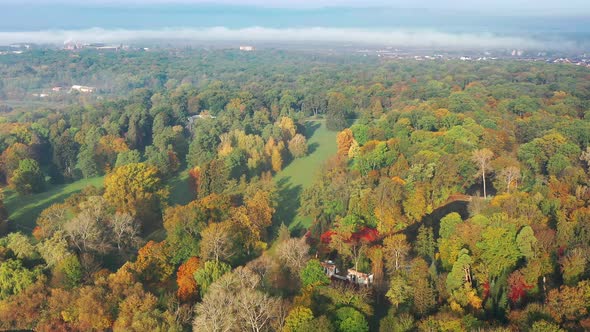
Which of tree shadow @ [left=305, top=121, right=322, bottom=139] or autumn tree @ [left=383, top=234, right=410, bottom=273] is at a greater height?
tree shadow @ [left=305, top=121, right=322, bottom=139]

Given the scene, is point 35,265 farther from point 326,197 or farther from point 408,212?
point 408,212

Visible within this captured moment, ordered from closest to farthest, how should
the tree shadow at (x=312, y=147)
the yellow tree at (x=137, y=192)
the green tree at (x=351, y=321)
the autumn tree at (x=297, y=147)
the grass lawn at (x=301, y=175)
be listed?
the green tree at (x=351, y=321), the yellow tree at (x=137, y=192), the grass lawn at (x=301, y=175), the autumn tree at (x=297, y=147), the tree shadow at (x=312, y=147)

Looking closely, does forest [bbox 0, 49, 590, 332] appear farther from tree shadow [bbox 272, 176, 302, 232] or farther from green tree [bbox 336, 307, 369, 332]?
tree shadow [bbox 272, 176, 302, 232]

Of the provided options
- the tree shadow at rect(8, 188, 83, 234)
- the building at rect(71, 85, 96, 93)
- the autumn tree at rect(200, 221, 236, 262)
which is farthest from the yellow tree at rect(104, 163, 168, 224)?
the building at rect(71, 85, 96, 93)

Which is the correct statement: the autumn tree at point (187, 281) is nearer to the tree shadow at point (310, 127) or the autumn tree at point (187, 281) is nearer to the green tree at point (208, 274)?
the green tree at point (208, 274)

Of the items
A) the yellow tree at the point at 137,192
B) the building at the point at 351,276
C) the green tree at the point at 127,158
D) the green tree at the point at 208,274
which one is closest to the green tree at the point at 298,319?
the building at the point at 351,276

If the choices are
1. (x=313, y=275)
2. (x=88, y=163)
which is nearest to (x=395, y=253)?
(x=313, y=275)
